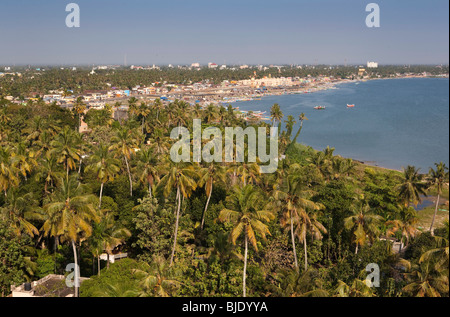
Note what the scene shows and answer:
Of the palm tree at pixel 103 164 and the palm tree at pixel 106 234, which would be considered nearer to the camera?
the palm tree at pixel 106 234

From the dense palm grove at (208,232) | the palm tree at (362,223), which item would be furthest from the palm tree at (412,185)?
the palm tree at (362,223)

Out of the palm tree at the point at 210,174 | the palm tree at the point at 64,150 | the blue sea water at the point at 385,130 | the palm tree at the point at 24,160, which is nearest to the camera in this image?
the palm tree at the point at 210,174

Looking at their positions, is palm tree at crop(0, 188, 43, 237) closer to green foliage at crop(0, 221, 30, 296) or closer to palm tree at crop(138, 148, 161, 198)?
green foliage at crop(0, 221, 30, 296)

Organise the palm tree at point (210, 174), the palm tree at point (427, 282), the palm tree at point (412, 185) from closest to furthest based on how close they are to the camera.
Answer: the palm tree at point (427, 282) → the palm tree at point (210, 174) → the palm tree at point (412, 185)

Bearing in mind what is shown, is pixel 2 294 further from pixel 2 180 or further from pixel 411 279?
pixel 411 279

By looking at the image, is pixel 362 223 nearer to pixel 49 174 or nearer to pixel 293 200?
pixel 293 200

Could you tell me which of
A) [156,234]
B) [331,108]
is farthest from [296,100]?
[156,234]

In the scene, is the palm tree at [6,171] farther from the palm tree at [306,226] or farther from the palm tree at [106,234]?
the palm tree at [306,226]
